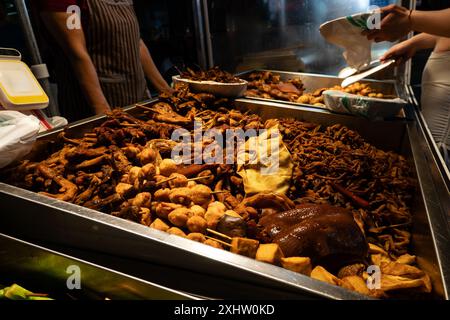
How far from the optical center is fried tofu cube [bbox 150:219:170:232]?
1454mm

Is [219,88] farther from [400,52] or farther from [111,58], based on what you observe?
[400,52]

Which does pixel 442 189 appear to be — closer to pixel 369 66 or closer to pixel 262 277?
pixel 262 277

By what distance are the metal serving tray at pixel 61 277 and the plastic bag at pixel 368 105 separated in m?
2.02

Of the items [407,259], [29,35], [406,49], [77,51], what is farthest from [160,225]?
[406,49]

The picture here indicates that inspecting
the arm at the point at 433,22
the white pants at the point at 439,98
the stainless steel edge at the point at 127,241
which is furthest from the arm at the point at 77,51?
the white pants at the point at 439,98

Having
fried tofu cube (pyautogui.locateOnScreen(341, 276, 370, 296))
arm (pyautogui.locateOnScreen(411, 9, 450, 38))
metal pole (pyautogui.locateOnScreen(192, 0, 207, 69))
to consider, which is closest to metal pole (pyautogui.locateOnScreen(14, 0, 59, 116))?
metal pole (pyautogui.locateOnScreen(192, 0, 207, 69))

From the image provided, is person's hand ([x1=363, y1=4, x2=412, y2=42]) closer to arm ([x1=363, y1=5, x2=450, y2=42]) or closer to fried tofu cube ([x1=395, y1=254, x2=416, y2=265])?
arm ([x1=363, y1=5, x2=450, y2=42])

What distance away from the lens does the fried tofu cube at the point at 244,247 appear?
121cm

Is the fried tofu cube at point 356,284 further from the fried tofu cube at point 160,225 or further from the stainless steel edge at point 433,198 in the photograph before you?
the fried tofu cube at point 160,225

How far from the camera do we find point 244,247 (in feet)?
3.99

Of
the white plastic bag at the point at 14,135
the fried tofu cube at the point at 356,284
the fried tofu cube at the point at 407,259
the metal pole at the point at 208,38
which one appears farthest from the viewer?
the metal pole at the point at 208,38

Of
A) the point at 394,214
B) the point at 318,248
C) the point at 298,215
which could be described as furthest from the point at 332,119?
the point at 318,248

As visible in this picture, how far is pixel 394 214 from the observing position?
5.41ft

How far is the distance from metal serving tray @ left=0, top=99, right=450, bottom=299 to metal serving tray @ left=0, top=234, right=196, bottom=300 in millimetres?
88
